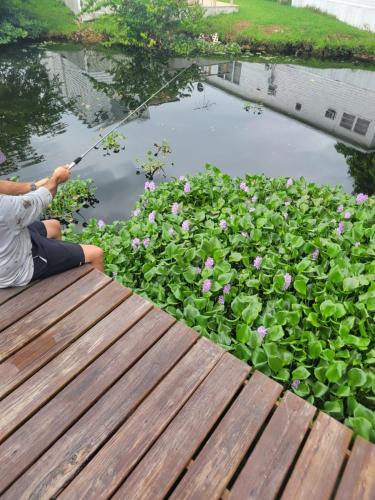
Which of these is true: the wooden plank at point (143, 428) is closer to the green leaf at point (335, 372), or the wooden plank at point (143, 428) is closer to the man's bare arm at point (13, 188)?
the green leaf at point (335, 372)

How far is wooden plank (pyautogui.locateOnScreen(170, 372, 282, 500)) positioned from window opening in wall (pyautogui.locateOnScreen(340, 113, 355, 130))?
7965 millimetres

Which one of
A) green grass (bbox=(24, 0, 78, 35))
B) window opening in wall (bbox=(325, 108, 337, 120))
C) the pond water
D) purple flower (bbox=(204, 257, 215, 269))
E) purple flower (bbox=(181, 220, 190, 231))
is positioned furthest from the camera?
green grass (bbox=(24, 0, 78, 35))

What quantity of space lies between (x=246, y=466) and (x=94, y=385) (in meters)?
0.91

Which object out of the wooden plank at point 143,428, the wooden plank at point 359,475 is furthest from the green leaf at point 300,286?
the wooden plank at point 359,475

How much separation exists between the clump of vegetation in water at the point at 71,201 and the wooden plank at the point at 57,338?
2.98 metres

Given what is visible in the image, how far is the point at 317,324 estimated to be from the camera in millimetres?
2998

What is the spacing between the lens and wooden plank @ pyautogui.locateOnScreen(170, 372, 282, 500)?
1745mm

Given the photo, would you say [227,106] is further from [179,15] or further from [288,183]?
[179,15]

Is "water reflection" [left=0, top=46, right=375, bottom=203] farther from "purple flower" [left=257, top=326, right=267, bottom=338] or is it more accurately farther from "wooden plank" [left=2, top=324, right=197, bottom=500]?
"wooden plank" [left=2, top=324, right=197, bottom=500]

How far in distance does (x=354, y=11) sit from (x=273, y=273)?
17.4m

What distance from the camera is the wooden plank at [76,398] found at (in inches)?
71.5

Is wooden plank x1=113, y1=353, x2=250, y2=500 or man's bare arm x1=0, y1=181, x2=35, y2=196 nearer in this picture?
wooden plank x1=113, y1=353, x2=250, y2=500

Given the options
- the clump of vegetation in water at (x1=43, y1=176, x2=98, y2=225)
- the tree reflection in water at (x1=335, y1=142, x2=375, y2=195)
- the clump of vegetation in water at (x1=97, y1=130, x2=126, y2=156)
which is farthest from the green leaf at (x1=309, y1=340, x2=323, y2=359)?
the clump of vegetation in water at (x1=97, y1=130, x2=126, y2=156)

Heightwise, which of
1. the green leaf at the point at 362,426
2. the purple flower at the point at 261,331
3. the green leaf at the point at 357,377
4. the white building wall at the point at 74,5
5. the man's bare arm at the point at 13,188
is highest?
the white building wall at the point at 74,5
